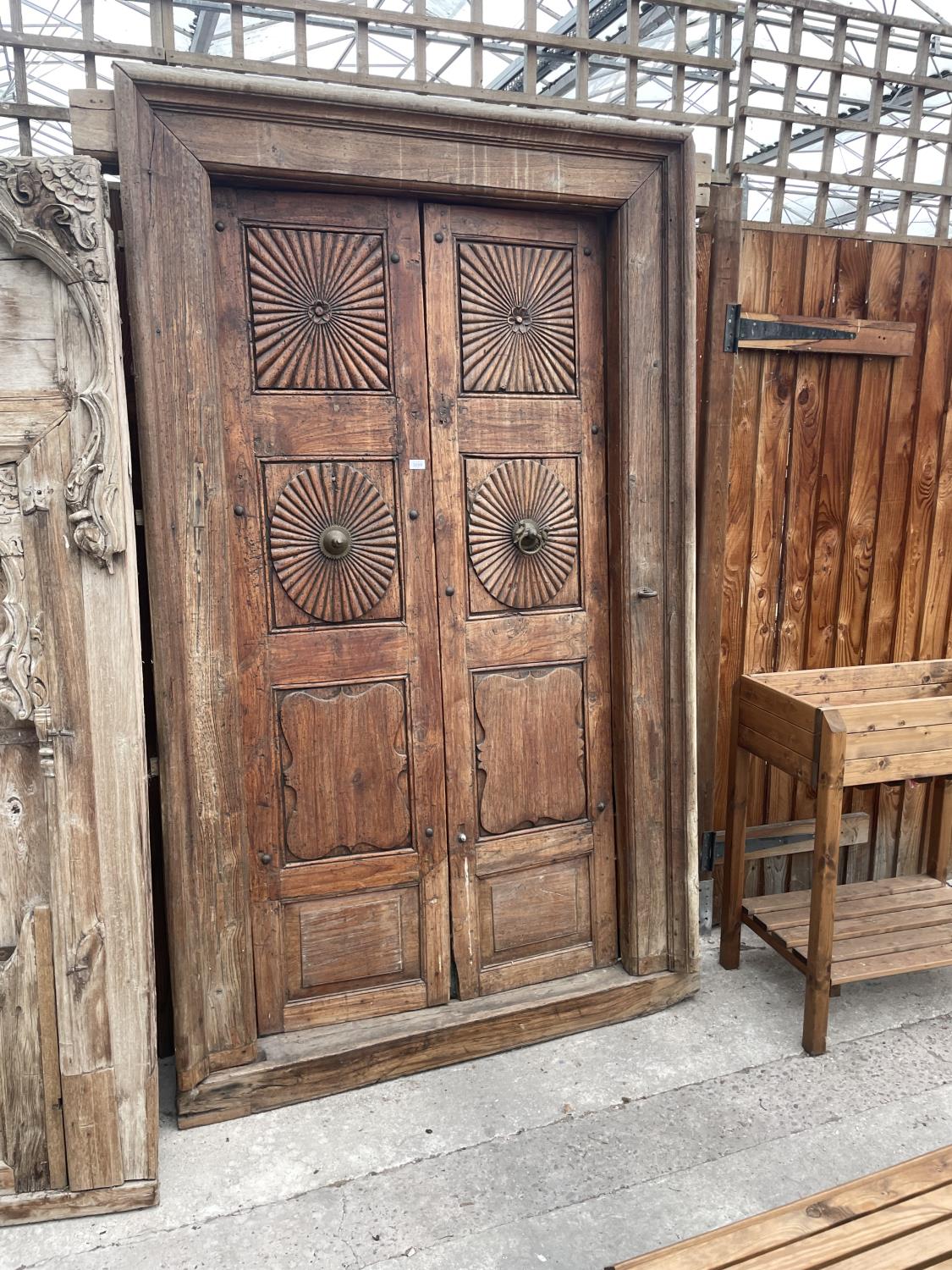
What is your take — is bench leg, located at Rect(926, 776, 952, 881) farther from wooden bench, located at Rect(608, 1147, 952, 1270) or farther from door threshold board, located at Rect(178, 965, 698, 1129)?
wooden bench, located at Rect(608, 1147, 952, 1270)

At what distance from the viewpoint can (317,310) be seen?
8.27ft

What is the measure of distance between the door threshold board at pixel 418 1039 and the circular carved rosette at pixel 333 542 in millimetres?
1305

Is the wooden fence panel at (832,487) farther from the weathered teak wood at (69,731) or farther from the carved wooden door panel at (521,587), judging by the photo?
the weathered teak wood at (69,731)

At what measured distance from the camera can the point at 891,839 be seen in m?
3.82

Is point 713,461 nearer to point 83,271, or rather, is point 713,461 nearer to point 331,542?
point 331,542

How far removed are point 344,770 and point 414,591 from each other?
60 centimetres

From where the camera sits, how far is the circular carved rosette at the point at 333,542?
2557mm

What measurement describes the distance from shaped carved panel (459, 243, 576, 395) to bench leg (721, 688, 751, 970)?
4.71 ft

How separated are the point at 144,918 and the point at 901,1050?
8.01 ft

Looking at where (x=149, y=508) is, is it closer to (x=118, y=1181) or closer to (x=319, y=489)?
(x=319, y=489)

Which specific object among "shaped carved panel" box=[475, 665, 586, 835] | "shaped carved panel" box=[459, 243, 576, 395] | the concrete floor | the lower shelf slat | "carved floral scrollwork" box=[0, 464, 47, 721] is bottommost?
the concrete floor

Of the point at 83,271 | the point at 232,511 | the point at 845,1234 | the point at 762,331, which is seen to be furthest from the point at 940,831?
the point at 83,271

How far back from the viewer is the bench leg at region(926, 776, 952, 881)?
11.7 ft

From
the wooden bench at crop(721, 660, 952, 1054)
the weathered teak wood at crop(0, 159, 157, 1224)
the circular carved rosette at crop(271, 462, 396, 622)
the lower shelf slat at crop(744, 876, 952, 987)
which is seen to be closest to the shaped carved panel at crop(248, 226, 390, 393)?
the circular carved rosette at crop(271, 462, 396, 622)
